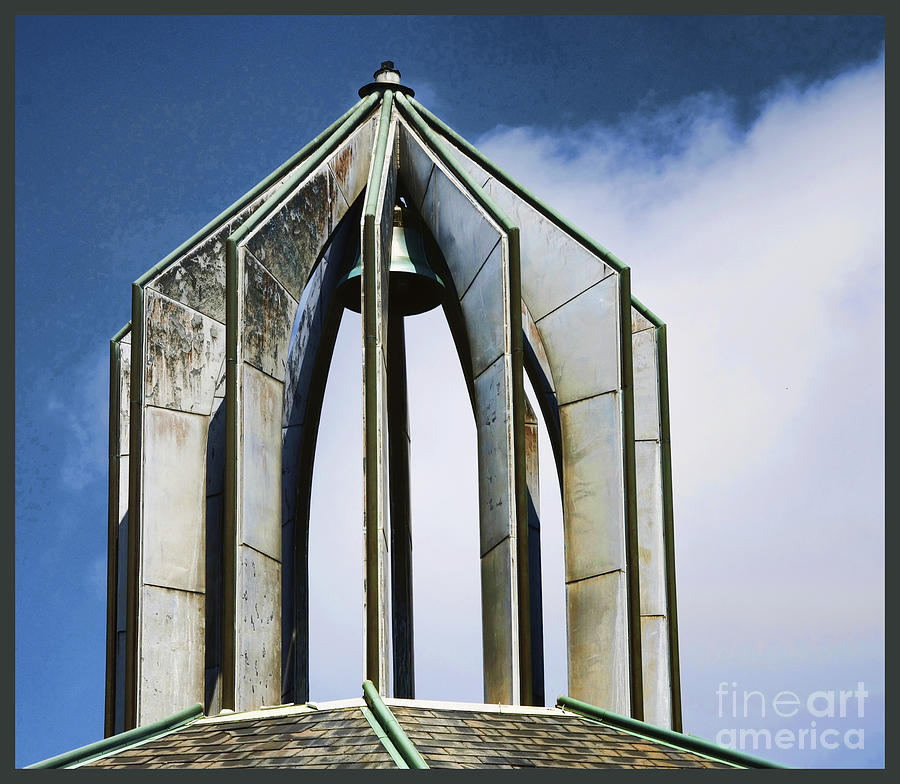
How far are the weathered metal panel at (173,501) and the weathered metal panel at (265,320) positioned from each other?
1538 millimetres

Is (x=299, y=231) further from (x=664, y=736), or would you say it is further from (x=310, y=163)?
(x=664, y=736)

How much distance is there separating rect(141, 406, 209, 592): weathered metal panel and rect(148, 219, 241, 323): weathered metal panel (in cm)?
161

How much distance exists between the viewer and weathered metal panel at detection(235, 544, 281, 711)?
19.4 m

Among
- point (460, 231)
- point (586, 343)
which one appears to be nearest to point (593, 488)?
point (586, 343)

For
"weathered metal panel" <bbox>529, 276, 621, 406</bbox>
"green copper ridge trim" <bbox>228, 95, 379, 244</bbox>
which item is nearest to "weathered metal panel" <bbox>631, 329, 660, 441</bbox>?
"weathered metal panel" <bbox>529, 276, 621, 406</bbox>

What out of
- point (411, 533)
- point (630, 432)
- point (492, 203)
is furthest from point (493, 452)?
A: point (411, 533)

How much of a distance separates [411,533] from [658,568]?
4.13m

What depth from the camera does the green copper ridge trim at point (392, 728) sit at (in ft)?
52.0

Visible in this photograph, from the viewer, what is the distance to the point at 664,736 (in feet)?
60.7

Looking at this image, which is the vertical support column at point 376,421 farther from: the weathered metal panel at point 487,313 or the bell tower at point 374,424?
the weathered metal panel at point 487,313

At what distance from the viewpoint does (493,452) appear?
2008 cm

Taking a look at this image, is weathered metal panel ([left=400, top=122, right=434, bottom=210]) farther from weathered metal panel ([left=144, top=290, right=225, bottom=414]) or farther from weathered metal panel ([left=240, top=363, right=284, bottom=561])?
weathered metal panel ([left=240, top=363, right=284, bottom=561])

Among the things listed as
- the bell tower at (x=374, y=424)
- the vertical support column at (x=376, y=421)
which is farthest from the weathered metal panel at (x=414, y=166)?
the vertical support column at (x=376, y=421)

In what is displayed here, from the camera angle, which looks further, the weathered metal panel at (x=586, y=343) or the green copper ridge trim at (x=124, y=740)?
the weathered metal panel at (x=586, y=343)
